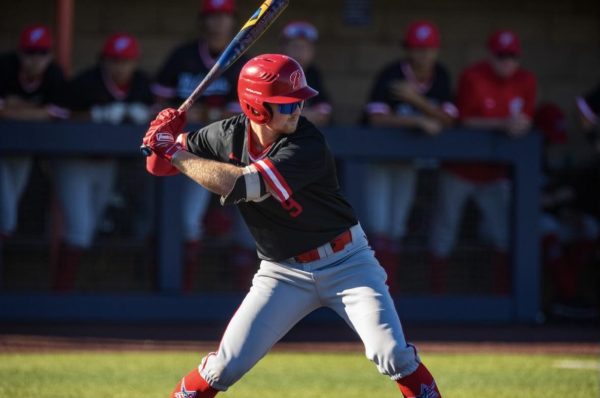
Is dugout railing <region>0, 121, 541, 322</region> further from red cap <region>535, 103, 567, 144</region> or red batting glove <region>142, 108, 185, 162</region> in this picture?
red batting glove <region>142, 108, 185, 162</region>

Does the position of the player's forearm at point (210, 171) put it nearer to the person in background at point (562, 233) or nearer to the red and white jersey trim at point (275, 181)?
the red and white jersey trim at point (275, 181)

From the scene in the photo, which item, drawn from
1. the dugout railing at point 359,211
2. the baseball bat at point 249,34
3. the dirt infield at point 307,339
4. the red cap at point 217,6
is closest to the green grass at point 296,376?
the dirt infield at point 307,339

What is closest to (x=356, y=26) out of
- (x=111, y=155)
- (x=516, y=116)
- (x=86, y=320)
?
(x=516, y=116)

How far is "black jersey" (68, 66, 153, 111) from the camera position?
7.77 m

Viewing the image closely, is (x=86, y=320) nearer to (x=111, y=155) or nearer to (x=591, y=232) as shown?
(x=111, y=155)

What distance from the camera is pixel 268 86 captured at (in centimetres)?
414

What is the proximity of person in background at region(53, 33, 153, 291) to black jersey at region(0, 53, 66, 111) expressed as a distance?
3.7 inches

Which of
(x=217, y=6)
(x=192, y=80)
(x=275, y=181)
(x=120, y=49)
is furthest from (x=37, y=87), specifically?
(x=275, y=181)

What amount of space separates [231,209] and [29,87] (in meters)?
1.61

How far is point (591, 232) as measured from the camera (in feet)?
28.1

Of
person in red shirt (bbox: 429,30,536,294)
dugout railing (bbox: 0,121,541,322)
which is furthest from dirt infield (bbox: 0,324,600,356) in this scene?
person in red shirt (bbox: 429,30,536,294)

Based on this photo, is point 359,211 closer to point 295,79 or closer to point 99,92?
point 99,92

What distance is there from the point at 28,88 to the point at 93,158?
66 centimetres

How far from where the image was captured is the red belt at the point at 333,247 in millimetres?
4289
